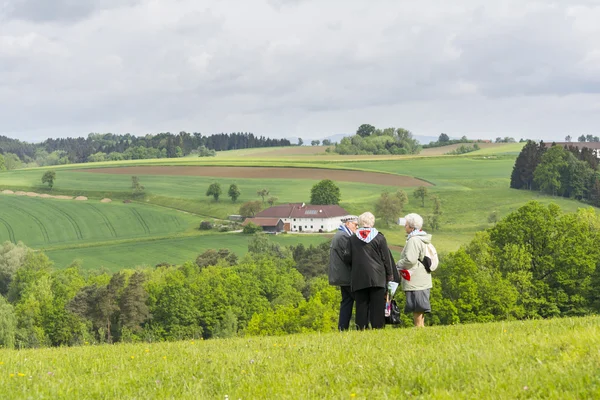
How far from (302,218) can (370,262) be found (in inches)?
4166

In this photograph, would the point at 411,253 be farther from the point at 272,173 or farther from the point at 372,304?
the point at 272,173

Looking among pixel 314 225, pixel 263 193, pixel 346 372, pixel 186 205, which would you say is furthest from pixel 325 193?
pixel 346 372

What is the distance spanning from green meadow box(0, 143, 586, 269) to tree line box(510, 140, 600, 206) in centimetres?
349

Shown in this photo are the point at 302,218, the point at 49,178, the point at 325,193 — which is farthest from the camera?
the point at 49,178

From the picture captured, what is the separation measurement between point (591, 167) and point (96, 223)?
94450 millimetres

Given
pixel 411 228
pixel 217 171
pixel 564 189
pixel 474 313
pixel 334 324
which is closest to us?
pixel 411 228

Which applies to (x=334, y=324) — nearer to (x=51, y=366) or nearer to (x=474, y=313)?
(x=474, y=313)

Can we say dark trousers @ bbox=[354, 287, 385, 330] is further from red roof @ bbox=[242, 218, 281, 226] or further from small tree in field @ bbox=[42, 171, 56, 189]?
small tree in field @ bbox=[42, 171, 56, 189]

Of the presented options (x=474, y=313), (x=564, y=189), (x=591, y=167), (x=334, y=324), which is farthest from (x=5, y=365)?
(x=591, y=167)

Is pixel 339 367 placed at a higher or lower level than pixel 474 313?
higher

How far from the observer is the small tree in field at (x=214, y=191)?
131250 mm

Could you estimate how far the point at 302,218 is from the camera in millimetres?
120000

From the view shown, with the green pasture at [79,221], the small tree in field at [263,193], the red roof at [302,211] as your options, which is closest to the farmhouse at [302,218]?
the red roof at [302,211]

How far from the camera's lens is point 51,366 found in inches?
412
